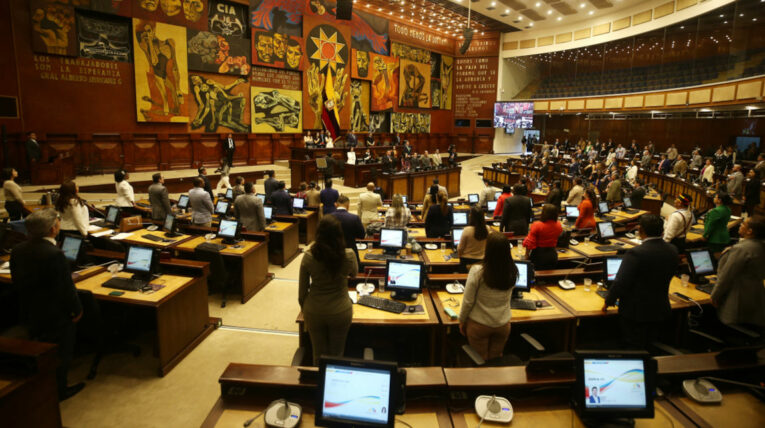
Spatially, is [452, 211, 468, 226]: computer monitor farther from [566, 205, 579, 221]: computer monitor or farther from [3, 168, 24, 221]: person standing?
[3, 168, 24, 221]: person standing

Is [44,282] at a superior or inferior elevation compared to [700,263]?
superior

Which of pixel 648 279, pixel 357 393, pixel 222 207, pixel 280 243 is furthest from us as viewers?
pixel 222 207

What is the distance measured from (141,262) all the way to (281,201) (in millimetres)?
3818

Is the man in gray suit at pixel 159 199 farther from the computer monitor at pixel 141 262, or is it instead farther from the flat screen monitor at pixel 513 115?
the flat screen monitor at pixel 513 115

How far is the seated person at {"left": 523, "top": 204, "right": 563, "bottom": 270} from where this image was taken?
4988mm

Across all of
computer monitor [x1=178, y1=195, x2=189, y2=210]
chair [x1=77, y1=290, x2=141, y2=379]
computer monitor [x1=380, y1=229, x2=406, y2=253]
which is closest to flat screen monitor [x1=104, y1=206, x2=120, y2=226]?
computer monitor [x1=178, y1=195, x2=189, y2=210]

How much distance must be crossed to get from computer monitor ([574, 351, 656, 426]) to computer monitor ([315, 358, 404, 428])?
1.04 metres

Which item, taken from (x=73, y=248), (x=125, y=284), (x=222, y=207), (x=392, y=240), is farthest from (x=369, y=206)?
(x=73, y=248)

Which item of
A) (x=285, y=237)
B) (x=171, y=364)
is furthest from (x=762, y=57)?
(x=171, y=364)

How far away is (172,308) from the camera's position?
434 centimetres

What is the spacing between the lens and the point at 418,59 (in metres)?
22.0

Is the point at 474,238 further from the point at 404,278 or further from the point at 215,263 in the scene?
the point at 215,263

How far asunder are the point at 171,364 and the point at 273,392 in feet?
8.19

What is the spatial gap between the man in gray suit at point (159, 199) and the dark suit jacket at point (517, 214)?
582 cm
